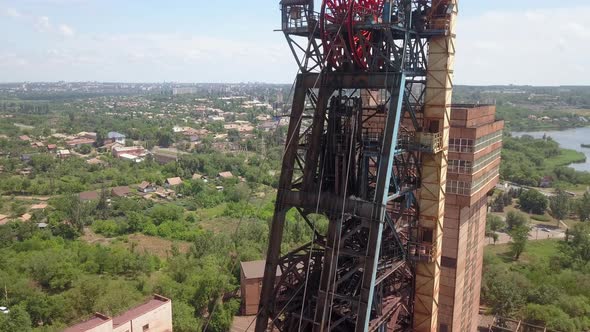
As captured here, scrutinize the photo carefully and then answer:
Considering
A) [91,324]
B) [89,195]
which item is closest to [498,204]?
[89,195]

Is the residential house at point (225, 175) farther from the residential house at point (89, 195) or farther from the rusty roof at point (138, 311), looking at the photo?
the rusty roof at point (138, 311)

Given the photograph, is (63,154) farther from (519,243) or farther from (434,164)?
(434,164)

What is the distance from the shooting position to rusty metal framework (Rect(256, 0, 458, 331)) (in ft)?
30.9

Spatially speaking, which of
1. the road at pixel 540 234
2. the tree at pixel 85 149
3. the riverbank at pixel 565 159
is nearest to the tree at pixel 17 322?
the road at pixel 540 234

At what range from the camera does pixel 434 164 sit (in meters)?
11.5

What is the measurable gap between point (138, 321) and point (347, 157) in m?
15.1

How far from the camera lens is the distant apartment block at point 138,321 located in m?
18.7

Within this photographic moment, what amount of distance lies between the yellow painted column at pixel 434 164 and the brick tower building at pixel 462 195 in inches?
208

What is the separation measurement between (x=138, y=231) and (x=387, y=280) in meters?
39.1

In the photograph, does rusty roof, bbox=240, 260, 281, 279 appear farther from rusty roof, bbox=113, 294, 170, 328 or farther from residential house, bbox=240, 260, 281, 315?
rusty roof, bbox=113, 294, 170, 328

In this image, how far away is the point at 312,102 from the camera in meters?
10.5

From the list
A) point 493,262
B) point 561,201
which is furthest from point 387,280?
point 561,201

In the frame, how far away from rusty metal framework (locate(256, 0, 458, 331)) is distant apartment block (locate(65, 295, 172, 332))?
11376mm

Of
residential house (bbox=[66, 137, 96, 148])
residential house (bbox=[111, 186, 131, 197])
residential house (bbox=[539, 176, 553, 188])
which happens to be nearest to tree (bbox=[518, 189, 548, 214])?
residential house (bbox=[539, 176, 553, 188])
